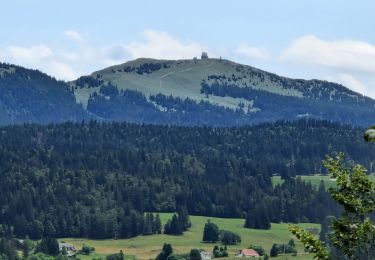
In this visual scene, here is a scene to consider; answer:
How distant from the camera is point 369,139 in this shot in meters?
28.9

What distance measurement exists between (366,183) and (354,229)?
169 centimetres

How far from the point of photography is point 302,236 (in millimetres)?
34906

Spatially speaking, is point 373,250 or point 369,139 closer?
point 369,139

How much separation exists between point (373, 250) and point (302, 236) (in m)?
2.27

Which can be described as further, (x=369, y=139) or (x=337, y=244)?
(x=337, y=244)

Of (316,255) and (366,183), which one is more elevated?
(366,183)

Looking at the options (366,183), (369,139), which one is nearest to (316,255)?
(366,183)

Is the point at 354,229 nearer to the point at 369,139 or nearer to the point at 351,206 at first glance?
the point at 351,206

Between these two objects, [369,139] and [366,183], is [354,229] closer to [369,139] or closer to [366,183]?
[366,183]

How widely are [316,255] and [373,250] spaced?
1.85 metres

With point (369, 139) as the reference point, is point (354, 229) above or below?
below

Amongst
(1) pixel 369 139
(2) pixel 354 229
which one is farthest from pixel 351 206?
(1) pixel 369 139

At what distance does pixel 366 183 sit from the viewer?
3550cm

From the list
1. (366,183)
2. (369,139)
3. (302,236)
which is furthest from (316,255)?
(369,139)
